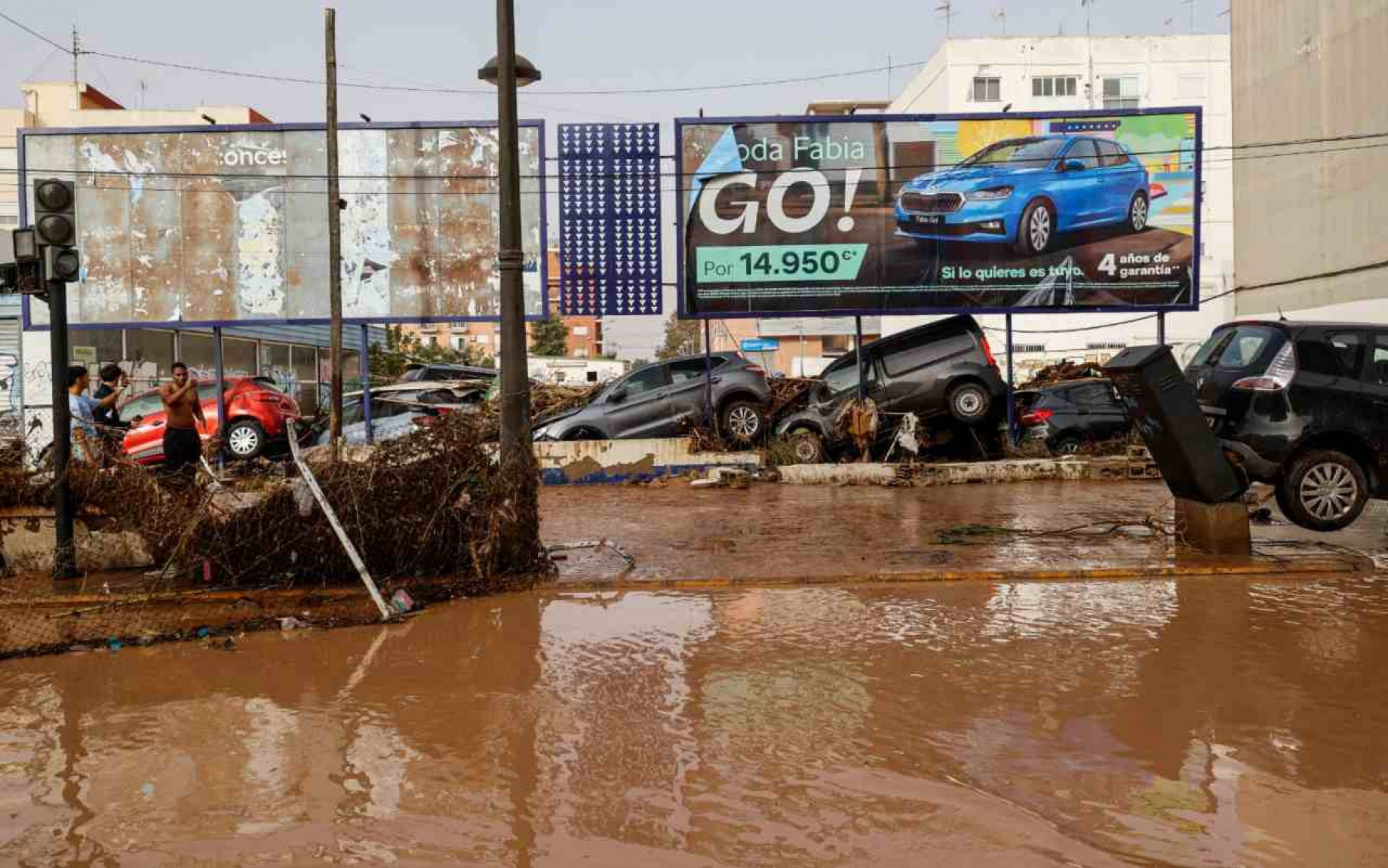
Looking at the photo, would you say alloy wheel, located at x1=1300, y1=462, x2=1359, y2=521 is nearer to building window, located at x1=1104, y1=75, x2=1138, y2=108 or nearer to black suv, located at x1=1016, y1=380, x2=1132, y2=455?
black suv, located at x1=1016, y1=380, x2=1132, y2=455

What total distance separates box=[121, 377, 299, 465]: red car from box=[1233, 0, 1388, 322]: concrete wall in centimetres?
2575

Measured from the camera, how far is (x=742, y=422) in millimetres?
18062

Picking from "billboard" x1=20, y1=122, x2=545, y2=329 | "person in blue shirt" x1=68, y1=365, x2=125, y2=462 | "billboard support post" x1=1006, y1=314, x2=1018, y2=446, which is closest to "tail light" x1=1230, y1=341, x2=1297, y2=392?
"billboard support post" x1=1006, y1=314, x2=1018, y2=446

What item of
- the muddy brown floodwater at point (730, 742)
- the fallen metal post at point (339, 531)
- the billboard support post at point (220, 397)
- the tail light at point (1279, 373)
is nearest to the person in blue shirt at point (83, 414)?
the fallen metal post at point (339, 531)

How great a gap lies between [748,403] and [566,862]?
48.4 ft

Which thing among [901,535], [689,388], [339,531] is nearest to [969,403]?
[689,388]

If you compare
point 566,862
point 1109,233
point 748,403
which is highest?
point 1109,233

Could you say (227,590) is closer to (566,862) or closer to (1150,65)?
(566,862)

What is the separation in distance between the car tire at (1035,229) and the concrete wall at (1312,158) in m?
15.1

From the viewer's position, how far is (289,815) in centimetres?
A: 399

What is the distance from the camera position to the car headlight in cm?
1783

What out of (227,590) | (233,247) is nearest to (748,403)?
(233,247)

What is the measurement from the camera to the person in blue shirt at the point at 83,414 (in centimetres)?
905

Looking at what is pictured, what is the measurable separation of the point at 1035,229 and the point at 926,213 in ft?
5.65
